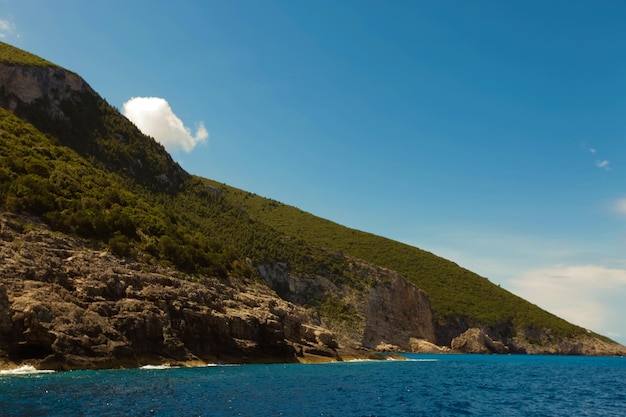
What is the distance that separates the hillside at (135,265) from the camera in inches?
1816

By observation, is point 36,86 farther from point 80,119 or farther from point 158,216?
point 158,216

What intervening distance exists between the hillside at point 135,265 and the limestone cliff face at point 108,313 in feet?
0.45

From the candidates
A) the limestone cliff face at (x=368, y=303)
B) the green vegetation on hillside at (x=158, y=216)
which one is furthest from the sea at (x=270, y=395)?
the limestone cliff face at (x=368, y=303)

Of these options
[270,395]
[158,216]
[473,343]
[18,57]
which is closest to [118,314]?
[270,395]

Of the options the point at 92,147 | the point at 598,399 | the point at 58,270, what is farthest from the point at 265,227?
the point at 598,399

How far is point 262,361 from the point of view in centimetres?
6197

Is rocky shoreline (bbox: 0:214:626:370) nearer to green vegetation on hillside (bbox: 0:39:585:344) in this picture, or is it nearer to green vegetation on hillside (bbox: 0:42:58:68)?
green vegetation on hillside (bbox: 0:39:585:344)

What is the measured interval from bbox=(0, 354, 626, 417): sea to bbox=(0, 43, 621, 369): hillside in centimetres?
524

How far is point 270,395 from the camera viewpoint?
33.2m

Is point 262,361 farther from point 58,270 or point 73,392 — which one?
point 73,392

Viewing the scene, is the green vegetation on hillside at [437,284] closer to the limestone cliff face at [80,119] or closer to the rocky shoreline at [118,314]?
the limestone cliff face at [80,119]

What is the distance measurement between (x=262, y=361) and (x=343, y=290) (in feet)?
248

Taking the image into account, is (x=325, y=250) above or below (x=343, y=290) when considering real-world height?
above

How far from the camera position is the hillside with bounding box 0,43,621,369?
4612 centimetres
